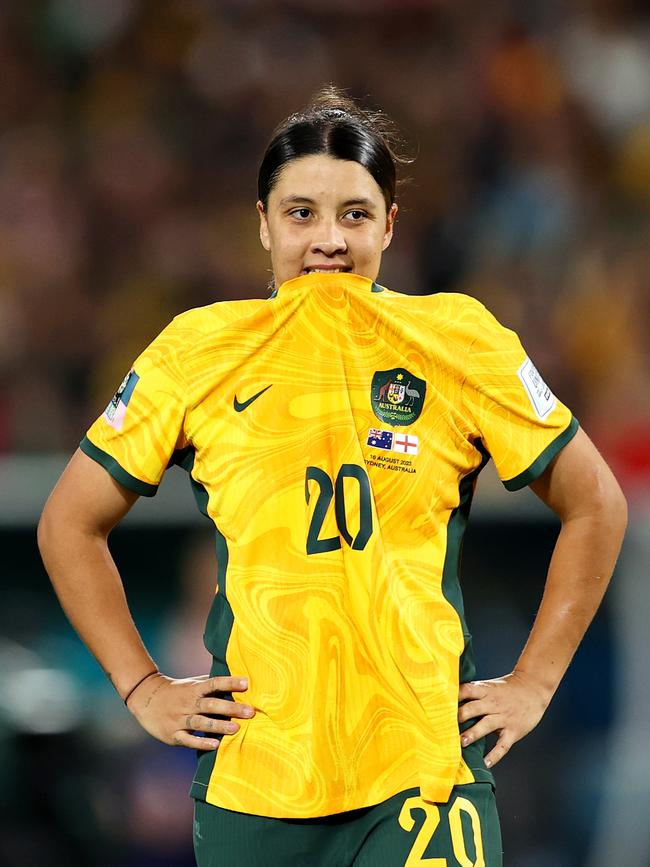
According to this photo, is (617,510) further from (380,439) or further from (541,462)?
(380,439)

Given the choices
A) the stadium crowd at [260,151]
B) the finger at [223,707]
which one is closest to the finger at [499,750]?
the finger at [223,707]

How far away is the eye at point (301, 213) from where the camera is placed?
7.60 ft

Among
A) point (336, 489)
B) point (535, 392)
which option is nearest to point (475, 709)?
point (336, 489)

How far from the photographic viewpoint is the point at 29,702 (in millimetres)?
4195

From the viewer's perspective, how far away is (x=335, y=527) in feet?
7.08

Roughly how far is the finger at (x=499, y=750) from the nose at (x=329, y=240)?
0.83 m

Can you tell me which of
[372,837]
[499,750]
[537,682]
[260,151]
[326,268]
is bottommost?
[372,837]

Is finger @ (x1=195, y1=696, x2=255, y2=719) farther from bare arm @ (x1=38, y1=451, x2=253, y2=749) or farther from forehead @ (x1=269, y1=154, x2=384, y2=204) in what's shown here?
forehead @ (x1=269, y1=154, x2=384, y2=204)

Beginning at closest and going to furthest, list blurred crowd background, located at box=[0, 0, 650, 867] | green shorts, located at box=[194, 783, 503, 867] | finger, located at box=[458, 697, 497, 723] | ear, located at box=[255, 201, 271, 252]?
green shorts, located at box=[194, 783, 503, 867] < finger, located at box=[458, 697, 497, 723] < ear, located at box=[255, 201, 271, 252] < blurred crowd background, located at box=[0, 0, 650, 867]

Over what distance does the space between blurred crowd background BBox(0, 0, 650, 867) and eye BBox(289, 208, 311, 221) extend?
208cm

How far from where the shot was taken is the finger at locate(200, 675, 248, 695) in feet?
7.09

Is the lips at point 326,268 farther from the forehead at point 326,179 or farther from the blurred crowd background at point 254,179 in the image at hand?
the blurred crowd background at point 254,179

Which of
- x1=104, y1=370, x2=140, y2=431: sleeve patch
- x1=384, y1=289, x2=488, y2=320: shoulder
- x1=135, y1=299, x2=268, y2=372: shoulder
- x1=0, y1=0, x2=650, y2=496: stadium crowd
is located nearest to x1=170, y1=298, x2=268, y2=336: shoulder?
x1=135, y1=299, x2=268, y2=372: shoulder

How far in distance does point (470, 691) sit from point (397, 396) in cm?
48
